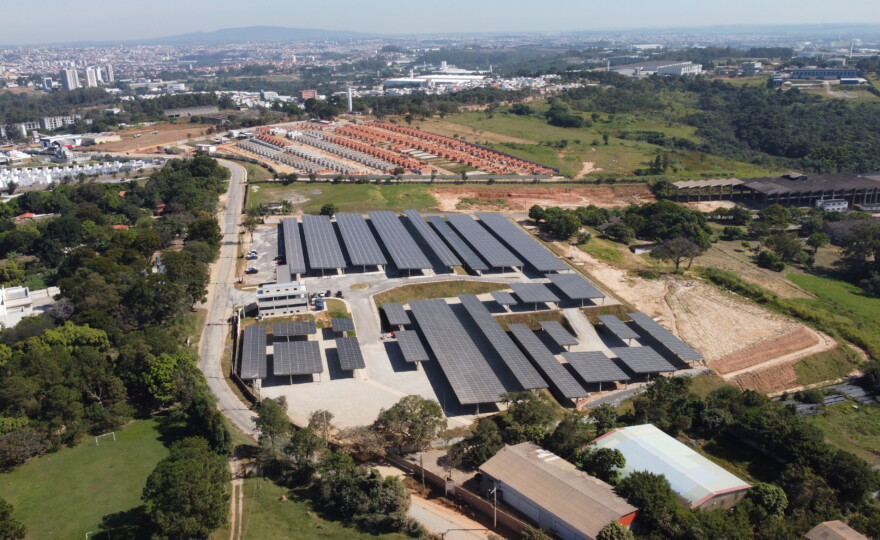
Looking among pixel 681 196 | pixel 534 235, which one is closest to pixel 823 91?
pixel 681 196

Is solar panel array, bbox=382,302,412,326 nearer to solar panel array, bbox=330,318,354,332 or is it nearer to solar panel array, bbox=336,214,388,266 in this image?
solar panel array, bbox=330,318,354,332

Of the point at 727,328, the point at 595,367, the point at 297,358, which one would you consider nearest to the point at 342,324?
the point at 297,358

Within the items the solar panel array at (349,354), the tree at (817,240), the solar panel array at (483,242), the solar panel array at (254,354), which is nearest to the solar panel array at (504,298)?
the solar panel array at (483,242)

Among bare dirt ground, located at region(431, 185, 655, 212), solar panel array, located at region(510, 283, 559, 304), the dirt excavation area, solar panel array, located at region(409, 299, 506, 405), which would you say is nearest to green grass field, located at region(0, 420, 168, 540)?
solar panel array, located at region(409, 299, 506, 405)

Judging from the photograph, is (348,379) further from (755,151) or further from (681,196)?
(755,151)

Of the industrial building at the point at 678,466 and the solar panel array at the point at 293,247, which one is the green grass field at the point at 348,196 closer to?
the solar panel array at the point at 293,247

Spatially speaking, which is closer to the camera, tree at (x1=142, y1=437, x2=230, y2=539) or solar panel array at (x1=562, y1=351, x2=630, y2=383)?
tree at (x1=142, y1=437, x2=230, y2=539)
